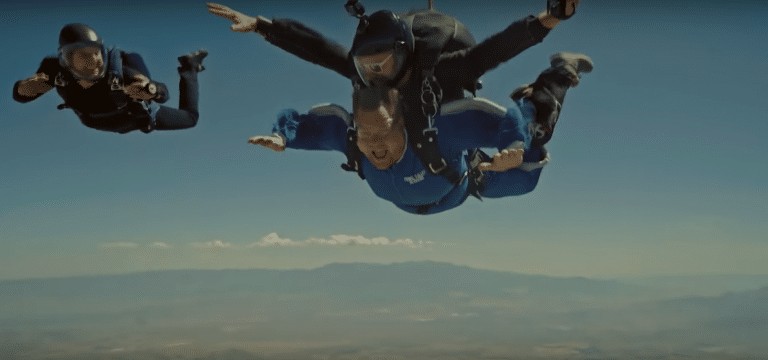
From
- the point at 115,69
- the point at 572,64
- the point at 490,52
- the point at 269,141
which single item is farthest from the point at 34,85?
Result: the point at 572,64

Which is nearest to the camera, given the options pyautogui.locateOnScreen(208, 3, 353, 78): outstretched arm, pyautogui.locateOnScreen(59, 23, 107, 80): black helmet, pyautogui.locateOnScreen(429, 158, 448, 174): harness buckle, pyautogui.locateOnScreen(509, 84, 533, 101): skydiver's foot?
pyautogui.locateOnScreen(59, 23, 107, 80): black helmet

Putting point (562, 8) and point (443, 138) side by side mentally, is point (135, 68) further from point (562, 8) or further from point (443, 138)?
point (562, 8)

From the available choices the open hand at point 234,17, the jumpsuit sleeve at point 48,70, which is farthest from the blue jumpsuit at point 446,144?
the jumpsuit sleeve at point 48,70

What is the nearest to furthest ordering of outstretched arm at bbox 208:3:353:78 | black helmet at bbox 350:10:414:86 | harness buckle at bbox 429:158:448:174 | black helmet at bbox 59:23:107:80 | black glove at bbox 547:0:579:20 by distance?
1. black glove at bbox 547:0:579:20
2. black helmet at bbox 350:10:414:86
3. black helmet at bbox 59:23:107:80
4. outstretched arm at bbox 208:3:353:78
5. harness buckle at bbox 429:158:448:174

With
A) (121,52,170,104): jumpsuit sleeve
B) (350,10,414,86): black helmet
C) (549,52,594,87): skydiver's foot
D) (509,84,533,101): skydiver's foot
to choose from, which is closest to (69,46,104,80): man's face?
(121,52,170,104): jumpsuit sleeve

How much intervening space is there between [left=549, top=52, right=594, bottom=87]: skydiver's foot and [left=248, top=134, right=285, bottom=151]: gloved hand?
172 centimetres

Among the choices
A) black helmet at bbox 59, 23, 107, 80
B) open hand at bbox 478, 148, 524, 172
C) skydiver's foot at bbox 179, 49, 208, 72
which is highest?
skydiver's foot at bbox 179, 49, 208, 72

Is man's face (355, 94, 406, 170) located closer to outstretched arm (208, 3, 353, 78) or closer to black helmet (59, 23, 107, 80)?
outstretched arm (208, 3, 353, 78)

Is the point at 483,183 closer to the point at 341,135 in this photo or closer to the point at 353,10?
the point at 341,135

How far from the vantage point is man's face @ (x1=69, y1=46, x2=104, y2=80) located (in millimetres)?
4973

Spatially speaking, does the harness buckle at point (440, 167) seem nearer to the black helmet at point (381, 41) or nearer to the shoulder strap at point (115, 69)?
the black helmet at point (381, 41)

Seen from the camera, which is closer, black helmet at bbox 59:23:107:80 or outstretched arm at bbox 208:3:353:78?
black helmet at bbox 59:23:107:80

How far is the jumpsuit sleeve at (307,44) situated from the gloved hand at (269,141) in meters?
0.50

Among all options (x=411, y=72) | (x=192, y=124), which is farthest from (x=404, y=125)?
(x=192, y=124)
